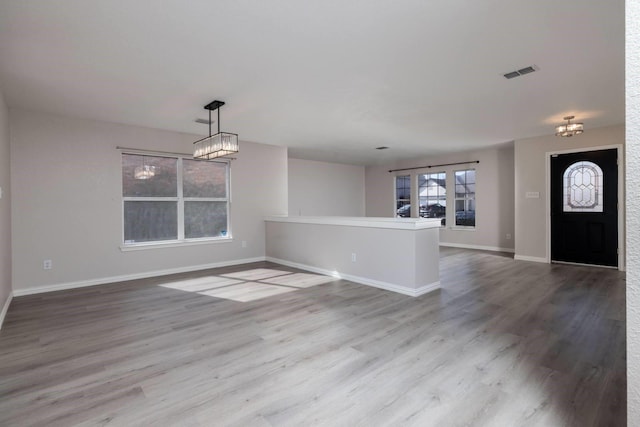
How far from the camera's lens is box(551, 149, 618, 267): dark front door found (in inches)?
211

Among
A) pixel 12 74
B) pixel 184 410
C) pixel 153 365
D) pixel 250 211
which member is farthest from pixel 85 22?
pixel 250 211

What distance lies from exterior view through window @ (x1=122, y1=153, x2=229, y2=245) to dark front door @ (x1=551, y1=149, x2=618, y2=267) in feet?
20.3

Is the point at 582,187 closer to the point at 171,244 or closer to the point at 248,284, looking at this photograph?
the point at 248,284

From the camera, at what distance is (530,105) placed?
4.16 meters

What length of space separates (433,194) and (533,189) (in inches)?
109

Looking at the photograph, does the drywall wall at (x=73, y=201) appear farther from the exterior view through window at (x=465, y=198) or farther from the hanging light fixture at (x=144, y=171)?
the exterior view through window at (x=465, y=198)

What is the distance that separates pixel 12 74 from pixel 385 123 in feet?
14.6

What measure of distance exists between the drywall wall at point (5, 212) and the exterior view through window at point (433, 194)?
834 cm

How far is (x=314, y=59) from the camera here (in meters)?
2.82

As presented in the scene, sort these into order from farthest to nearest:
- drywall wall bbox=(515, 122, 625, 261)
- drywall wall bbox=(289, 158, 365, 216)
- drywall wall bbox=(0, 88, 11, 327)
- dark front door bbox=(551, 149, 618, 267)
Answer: drywall wall bbox=(289, 158, 365, 216), drywall wall bbox=(515, 122, 625, 261), dark front door bbox=(551, 149, 618, 267), drywall wall bbox=(0, 88, 11, 327)

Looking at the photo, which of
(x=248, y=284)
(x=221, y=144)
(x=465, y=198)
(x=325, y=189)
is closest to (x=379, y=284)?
(x=248, y=284)

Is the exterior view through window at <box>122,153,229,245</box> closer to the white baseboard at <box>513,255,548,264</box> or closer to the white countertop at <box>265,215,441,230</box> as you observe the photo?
the white countertop at <box>265,215,441,230</box>

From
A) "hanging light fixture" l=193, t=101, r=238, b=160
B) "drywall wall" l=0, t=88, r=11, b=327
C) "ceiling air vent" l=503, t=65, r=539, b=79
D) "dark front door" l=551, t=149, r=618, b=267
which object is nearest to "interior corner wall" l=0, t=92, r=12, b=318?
"drywall wall" l=0, t=88, r=11, b=327

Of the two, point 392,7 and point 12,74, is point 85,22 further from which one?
point 392,7
